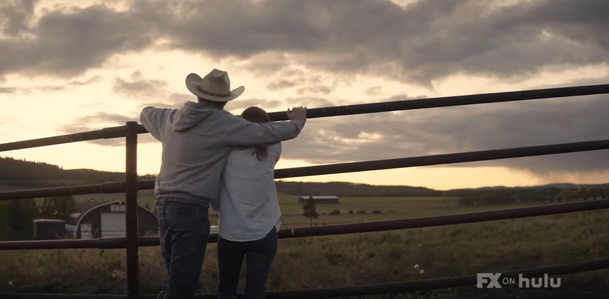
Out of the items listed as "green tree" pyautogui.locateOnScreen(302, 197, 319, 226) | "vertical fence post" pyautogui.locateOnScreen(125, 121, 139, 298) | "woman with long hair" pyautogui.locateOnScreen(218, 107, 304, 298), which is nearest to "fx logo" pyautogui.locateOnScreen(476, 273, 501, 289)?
"woman with long hair" pyautogui.locateOnScreen(218, 107, 304, 298)

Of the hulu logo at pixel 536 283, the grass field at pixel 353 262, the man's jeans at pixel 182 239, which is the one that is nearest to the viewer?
the man's jeans at pixel 182 239

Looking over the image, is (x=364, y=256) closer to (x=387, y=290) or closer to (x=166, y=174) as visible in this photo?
(x=387, y=290)

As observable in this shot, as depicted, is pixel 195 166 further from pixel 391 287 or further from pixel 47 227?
pixel 47 227

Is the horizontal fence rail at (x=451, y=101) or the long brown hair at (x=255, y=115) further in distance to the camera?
the horizontal fence rail at (x=451, y=101)

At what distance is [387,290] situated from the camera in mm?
3990

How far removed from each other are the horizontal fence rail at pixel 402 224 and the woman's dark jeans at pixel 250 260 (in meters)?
0.32

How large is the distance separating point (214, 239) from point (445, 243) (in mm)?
5917

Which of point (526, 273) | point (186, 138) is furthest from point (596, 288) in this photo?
point (186, 138)

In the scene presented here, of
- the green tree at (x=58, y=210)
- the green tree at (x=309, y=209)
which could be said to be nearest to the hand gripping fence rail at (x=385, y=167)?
the green tree at (x=309, y=209)

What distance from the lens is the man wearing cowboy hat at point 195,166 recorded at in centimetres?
339

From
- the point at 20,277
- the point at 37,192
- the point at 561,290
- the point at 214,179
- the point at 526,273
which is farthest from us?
the point at 20,277

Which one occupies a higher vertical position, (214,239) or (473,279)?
(214,239)

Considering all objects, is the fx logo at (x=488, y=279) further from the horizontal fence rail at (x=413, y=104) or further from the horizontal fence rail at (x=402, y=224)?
the horizontal fence rail at (x=413, y=104)

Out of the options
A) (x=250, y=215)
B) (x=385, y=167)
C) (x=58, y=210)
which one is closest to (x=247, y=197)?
(x=250, y=215)
